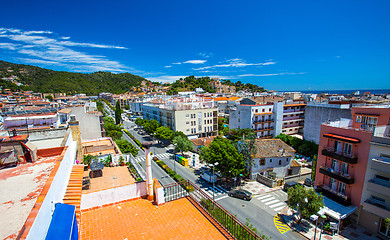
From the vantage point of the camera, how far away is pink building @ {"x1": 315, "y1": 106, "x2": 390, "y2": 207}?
1685 centimetres

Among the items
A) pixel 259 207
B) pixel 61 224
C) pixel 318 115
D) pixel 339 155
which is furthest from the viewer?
pixel 318 115

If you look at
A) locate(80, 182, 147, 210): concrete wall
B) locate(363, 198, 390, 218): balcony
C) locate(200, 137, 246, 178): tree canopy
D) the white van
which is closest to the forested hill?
the white van

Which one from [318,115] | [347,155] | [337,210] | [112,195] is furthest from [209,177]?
[318,115]

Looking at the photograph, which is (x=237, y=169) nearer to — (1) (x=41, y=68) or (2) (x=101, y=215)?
(2) (x=101, y=215)

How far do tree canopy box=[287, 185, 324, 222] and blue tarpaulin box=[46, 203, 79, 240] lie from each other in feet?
58.8

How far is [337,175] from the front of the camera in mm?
18281

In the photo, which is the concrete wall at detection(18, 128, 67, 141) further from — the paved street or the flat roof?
the paved street

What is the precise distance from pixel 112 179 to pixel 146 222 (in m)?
8.74

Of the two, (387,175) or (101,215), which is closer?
(101,215)

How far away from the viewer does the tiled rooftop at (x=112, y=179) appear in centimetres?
1338

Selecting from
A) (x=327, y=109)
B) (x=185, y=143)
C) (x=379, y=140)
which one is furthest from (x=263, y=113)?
(x=379, y=140)

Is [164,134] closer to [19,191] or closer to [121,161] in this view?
[121,161]

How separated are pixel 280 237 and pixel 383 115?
1535 centimetres

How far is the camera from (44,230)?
3.90m
